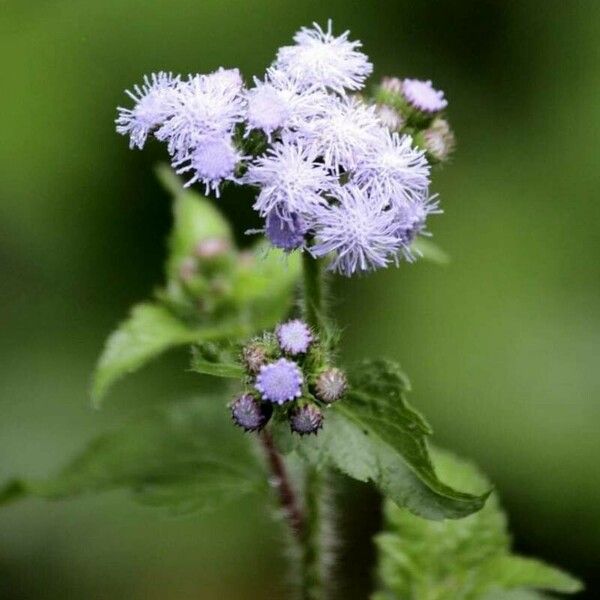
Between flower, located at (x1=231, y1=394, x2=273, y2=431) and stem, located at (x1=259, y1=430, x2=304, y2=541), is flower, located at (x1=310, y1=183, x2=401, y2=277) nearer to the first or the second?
flower, located at (x1=231, y1=394, x2=273, y2=431)

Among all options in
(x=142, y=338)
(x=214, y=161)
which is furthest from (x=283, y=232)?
(x=142, y=338)

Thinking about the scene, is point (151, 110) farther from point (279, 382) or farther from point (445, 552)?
point (445, 552)

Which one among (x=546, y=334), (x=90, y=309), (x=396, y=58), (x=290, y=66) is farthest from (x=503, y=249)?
(x=290, y=66)

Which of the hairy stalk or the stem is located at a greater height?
the stem

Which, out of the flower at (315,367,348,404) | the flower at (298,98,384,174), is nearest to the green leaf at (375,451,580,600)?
the flower at (315,367,348,404)

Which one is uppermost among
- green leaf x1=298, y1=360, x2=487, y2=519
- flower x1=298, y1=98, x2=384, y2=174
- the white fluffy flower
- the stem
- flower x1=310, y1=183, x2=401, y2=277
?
the white fluffy flower

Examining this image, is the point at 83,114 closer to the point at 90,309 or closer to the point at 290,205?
the point at 90,309
